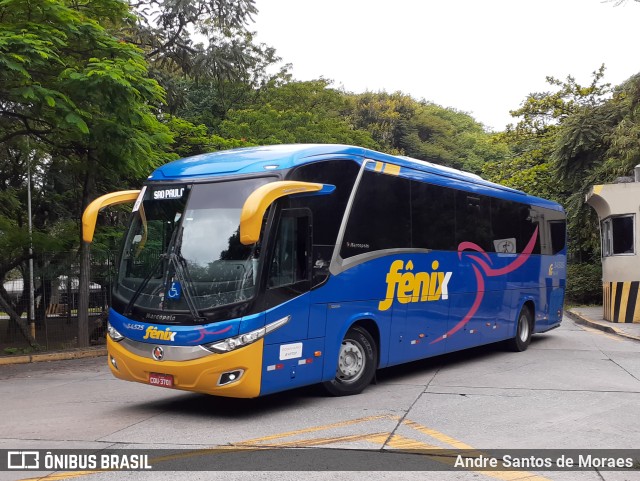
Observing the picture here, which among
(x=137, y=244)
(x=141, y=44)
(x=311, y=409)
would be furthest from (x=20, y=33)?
(x=141, y=44)

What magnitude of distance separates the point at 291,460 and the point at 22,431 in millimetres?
3347

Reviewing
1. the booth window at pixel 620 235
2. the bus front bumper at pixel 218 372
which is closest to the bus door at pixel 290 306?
the bus front bumper at pixel 218 372

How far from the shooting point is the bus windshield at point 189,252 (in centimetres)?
746

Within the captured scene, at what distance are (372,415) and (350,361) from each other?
1.39 metres

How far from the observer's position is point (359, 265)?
9078 mm

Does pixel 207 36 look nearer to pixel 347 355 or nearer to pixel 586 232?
pixel 586 232

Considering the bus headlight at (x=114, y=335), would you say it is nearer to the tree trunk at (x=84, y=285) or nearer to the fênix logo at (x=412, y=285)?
the fênix logo at (x=412, y=285)

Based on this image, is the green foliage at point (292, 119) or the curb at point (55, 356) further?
the green foliage at point (292, 119)

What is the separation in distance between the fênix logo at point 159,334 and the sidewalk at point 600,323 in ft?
41.5

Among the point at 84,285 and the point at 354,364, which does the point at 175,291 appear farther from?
the point at 84,285

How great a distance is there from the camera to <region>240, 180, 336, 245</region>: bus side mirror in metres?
6.64

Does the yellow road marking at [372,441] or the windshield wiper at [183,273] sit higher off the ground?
the windshield wiper at [183,273]

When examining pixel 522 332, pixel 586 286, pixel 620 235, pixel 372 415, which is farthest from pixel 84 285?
pixel 586 286

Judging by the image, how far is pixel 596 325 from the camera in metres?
19.8
